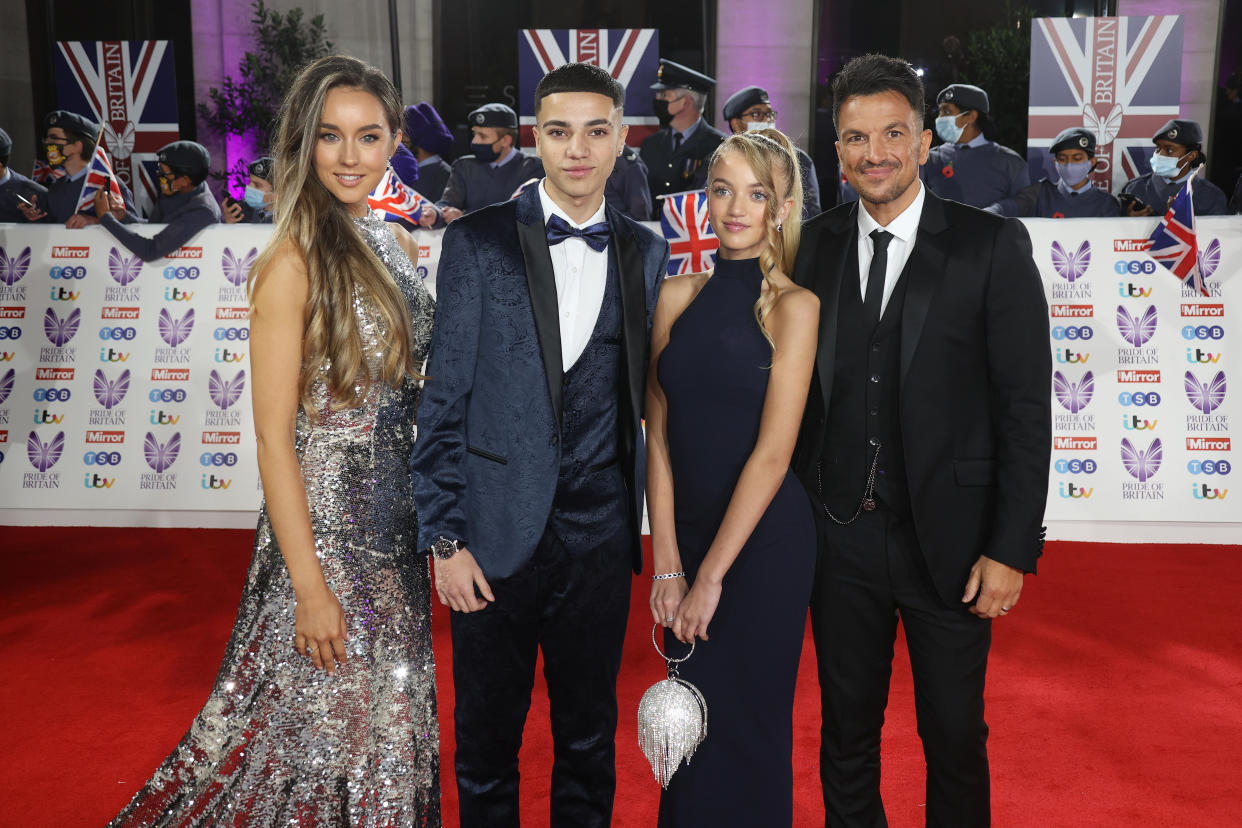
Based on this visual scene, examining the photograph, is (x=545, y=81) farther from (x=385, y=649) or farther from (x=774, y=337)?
(x=385, y=649)

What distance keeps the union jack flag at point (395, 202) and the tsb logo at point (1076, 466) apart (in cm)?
367

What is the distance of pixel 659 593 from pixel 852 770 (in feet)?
2.06

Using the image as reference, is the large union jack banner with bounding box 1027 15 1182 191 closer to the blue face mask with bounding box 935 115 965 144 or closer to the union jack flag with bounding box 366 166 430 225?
the blue face mask with bounding box 935 115 965 144

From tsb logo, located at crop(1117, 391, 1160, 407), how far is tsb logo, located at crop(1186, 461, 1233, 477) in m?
0.34

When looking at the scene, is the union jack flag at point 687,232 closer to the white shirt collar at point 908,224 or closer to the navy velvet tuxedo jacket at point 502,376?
the white shirt collar at point 908,224

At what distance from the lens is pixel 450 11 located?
10.2 meters

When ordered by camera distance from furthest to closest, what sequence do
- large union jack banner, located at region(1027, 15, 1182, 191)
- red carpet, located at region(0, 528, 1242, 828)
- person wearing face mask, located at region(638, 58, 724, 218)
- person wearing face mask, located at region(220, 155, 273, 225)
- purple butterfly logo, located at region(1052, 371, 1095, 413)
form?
large union jack banner, located at region(1027, 15, 1182, 191), person wearing face mask, located at region(638, 58, 724, 218), person wearing face mask, located at region(220, 155, 273, 225), purple butterfly logo, located at region(1052, 371, 1095, 413), red carpet, located at region(0, 528, 1242, 828)

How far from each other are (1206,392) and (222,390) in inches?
194

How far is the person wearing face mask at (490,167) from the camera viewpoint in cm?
725

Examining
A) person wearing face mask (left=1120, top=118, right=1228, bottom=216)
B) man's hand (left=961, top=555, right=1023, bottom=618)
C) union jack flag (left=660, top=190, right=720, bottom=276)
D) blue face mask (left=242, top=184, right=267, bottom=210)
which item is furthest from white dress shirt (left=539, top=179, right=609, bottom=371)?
person wearing face mask (left=1120, top=118, right=1228, bottom=216)

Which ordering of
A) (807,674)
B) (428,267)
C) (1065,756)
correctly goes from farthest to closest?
(428,267) < (807,674) < (1065,756)

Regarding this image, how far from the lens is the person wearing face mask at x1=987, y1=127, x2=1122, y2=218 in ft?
22.4

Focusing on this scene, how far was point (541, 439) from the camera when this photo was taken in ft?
6.63

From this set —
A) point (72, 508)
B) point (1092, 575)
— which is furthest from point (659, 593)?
point (72, 508)
